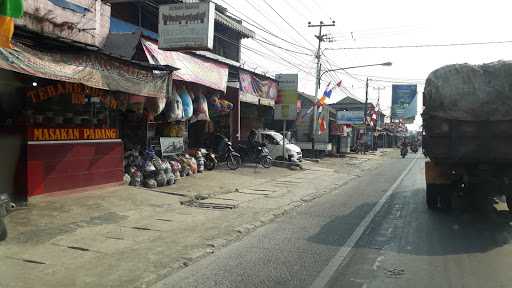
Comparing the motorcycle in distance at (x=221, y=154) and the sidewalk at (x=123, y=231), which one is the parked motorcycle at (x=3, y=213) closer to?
the sidewalk at (x=123, y=231)

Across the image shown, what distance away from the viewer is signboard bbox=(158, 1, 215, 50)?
48.1ft

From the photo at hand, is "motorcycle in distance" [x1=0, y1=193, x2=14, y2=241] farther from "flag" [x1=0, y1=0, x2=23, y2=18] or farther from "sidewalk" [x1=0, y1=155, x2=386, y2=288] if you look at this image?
"flag" [x1=0, y1=0, x2=23, y2=18]

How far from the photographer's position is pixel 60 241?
8.19 metres

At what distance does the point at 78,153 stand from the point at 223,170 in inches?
355

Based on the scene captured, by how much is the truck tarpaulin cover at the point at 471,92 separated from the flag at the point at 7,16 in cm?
809

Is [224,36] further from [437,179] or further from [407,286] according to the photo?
[407,286]

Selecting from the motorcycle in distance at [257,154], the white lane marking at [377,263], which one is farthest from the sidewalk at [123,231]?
the motorcycle in distance at [257,154]

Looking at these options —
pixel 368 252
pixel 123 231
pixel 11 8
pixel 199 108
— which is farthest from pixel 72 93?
pixel 368 252

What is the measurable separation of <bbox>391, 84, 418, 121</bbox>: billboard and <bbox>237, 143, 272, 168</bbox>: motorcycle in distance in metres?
46.9

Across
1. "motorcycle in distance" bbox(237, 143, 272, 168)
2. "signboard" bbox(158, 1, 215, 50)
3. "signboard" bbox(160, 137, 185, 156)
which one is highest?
"signboard" bbox(158, 1, 215, 50)

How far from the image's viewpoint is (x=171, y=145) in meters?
17.7

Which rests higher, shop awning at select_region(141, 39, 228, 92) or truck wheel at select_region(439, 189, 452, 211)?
shop awning at select_region(141, 39, 228, 92)

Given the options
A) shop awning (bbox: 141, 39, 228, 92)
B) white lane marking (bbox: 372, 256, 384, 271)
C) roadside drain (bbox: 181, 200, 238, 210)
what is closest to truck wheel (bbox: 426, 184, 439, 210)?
roadside drain (bbox: 181, 200, 238, 210)

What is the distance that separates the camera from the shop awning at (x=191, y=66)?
1548cm
